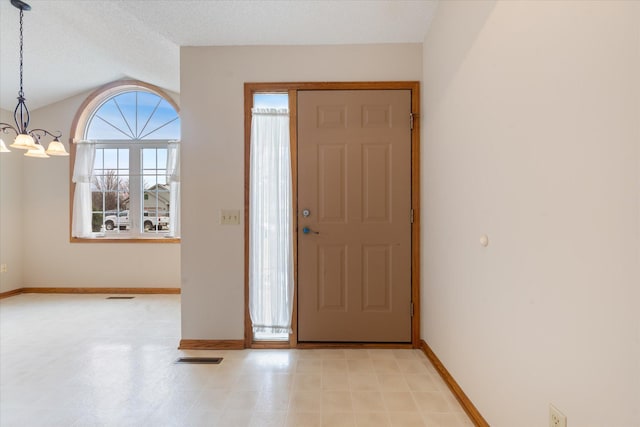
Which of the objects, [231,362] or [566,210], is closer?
[566,210]

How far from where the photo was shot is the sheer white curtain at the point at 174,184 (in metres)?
4.04

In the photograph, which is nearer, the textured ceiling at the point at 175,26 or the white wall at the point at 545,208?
the white wall at the point at 545,208

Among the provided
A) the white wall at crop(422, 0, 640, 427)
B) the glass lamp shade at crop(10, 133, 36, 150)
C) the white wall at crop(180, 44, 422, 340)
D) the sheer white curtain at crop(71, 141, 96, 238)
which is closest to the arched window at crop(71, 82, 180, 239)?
the sheer white curtain at crop(71, 141, 96, 238)

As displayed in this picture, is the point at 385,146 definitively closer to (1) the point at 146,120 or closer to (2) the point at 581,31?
(2) the point at 581,31

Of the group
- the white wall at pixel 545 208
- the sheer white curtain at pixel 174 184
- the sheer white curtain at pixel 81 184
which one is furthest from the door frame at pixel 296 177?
the sheer white curtain at pixel 81 184

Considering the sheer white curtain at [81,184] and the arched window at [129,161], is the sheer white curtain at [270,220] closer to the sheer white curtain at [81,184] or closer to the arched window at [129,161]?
the arched window at [129,161]

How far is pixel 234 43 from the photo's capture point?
8.17 ft

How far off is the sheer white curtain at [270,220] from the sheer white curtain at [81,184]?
3096 millimetres

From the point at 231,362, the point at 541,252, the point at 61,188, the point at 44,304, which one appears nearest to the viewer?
the point at 541,252

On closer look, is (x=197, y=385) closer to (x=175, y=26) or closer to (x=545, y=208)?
(x=545, y=208)

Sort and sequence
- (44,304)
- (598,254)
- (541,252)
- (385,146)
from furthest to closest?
(44,304), (385,146), (541,252), (598,254)

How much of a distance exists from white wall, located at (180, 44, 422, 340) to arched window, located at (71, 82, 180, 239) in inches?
76.3

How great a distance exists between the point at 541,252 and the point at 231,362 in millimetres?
2139

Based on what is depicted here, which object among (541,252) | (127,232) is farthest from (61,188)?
(541,252)
